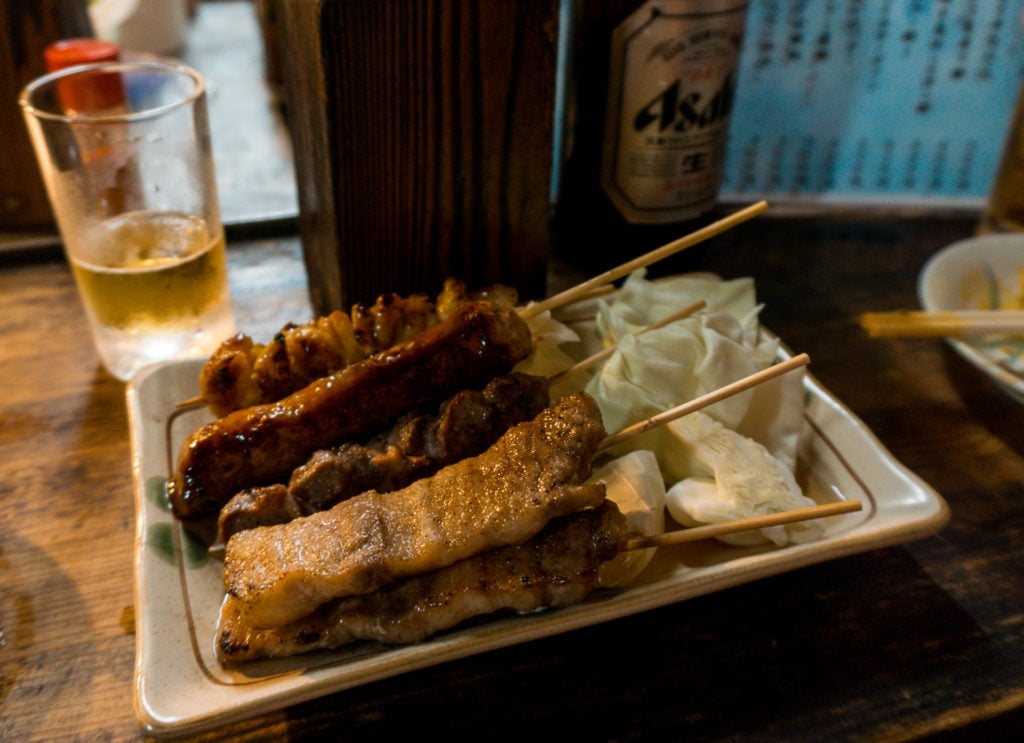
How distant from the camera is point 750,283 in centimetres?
192

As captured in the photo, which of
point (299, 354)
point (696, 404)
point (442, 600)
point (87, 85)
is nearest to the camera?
point (442, 600)

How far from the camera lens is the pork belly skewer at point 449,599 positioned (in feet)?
3.94

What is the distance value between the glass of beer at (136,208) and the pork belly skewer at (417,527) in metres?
0.86

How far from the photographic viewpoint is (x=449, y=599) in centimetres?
120

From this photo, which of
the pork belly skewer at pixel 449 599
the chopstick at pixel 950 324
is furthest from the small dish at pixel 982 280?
the pork belly skewer at pixel 449 599

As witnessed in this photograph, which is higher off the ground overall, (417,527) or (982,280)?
(417,527)

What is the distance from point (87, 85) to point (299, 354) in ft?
3.60

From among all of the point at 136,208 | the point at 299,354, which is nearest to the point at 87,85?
the point at 136,208

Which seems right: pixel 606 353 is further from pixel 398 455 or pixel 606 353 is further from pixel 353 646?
pixel 353 646

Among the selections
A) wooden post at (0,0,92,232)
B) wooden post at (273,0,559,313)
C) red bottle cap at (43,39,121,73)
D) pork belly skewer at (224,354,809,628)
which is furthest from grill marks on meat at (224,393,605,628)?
wooden post at (0,0,92,232)

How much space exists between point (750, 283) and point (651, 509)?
0.78 m

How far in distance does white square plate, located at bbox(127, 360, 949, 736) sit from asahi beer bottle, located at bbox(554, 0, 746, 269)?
82 centimetres

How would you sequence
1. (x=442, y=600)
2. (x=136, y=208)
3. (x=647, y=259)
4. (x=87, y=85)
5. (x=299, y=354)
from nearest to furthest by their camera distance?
(x=442, y=600) < (x=299, y=354) < (x=647, y=259) < (x=136, y=208) < (x=87, y=85)

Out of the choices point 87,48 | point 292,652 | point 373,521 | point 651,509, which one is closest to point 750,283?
point 651,509
